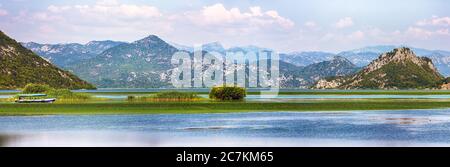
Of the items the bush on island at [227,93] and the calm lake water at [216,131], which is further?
the bush on island at [227,93]

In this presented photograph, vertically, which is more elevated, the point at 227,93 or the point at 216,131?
the point at 227,93

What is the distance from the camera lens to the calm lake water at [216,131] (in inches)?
2077

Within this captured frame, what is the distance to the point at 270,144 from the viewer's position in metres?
51.1

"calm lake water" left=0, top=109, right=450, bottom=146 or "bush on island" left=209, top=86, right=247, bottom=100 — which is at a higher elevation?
"bush on island" left=209, top=86, right=247, bottom=100

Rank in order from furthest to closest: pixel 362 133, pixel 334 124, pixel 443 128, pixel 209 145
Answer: pixel 334 124 < pixel 443 128 < pixel 362 133 < pixel 209 145

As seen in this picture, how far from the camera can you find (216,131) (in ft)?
202

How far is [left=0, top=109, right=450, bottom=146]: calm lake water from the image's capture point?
52.8 metres

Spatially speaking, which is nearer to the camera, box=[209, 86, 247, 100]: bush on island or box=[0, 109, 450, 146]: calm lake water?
box=[0, 109, 450, 146]: calm lake water

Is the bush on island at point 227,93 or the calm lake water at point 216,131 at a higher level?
the bush on island at point 227,93

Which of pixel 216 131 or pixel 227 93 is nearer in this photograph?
pixel 216 131
